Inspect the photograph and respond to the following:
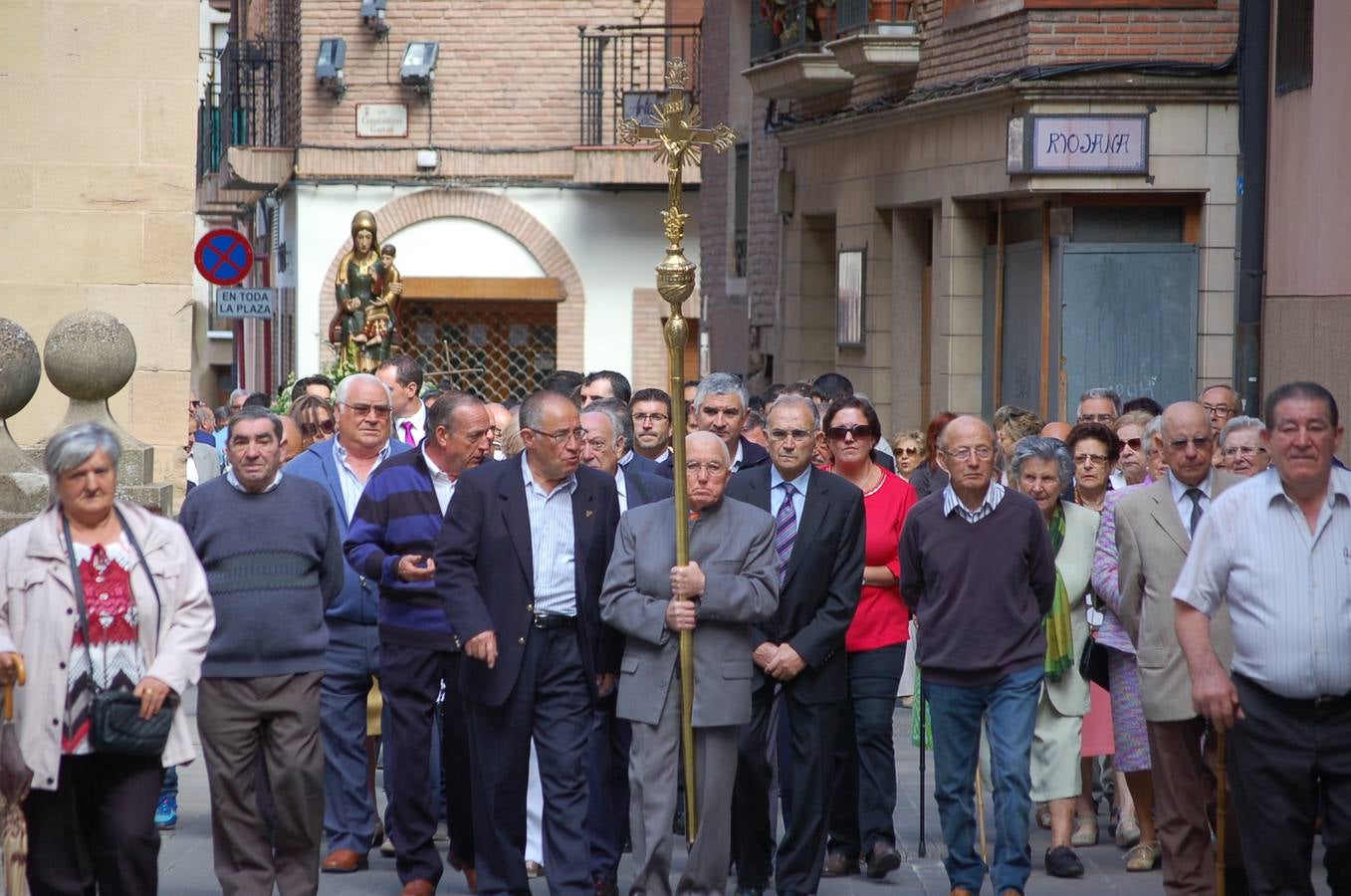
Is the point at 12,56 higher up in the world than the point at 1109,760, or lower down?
higher up

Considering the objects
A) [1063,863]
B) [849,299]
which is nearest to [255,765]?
[1063,863]

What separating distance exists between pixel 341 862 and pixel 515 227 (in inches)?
873

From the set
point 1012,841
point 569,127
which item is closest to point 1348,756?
point 1012,841

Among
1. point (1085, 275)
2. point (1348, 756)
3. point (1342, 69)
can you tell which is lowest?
point (1348, 756)

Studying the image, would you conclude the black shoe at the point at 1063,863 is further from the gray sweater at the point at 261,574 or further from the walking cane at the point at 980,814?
the gray sweater at the point at 261,574

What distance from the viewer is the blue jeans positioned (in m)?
8.25

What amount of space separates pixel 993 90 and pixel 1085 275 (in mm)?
1566

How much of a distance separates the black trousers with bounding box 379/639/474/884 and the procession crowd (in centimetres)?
1

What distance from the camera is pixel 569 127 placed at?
3114cm

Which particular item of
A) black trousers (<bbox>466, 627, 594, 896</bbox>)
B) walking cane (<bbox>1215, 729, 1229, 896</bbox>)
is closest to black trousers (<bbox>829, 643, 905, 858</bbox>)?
black trousers (<bbox>466, 627, 594, 896</bbox>)

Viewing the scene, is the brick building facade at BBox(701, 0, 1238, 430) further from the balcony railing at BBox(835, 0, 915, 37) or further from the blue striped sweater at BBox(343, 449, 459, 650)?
the blue striped sweater at BBox(343, 449, 459, 650)

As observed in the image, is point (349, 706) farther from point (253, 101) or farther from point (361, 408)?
point (253, 101)

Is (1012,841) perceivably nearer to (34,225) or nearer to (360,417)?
(360,417)

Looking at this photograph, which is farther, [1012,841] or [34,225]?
[34,225]
